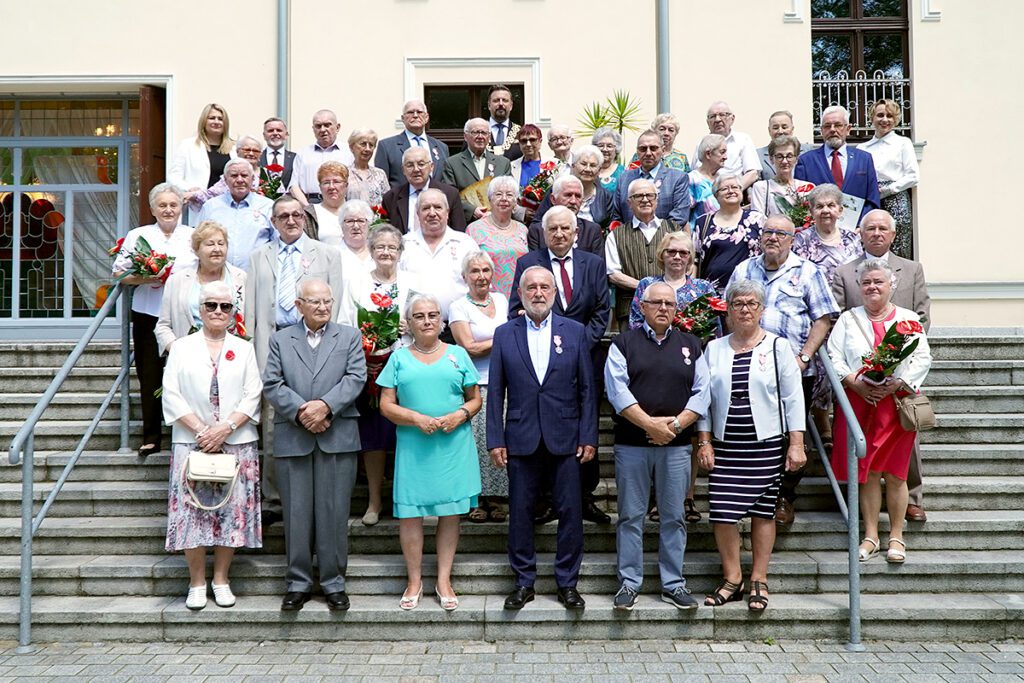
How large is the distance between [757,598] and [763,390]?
1.18 meters

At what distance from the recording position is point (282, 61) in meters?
10.5

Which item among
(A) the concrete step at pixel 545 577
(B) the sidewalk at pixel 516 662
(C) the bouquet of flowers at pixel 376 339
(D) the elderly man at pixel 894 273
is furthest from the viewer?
(D) the elderly man at pixel 894 273

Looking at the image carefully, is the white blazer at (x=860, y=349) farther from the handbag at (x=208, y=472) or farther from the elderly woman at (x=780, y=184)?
the handbag at (x=208, y=472)

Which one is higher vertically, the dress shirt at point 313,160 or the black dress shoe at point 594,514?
the dress shirt at point 313,160

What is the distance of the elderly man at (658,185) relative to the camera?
696 cm

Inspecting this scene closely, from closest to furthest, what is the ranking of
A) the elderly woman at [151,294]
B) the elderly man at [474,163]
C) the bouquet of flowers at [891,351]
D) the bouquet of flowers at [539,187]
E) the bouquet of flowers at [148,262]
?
the bouquet of flowers at [891,351]
the bouquet of flowers at [148,262]
the elderly woman at [151,294]
the bouquet of flowers at [539,187]
the elderly man at [474,163]

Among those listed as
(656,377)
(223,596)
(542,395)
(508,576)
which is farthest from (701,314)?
(223,596)

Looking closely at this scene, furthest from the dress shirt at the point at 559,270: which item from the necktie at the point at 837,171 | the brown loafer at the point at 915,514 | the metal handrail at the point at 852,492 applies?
the necktie at the point at 837,171


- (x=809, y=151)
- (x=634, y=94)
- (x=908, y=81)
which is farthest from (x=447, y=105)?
(x=908, y=81)

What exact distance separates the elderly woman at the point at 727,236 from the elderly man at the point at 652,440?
1151mm

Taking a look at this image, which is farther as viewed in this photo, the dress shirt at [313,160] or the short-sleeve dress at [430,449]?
the dress shirt at [313,160]

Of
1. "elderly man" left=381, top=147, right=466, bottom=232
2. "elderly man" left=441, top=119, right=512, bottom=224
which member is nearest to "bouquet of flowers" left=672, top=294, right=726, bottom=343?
"elderly man" left=381, top=147, right=466, bottom=232

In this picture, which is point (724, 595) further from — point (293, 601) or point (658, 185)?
point (658, 185)

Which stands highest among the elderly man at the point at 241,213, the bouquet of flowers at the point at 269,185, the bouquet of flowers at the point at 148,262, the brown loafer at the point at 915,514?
the bouquet of flowers at the point at 269,185
